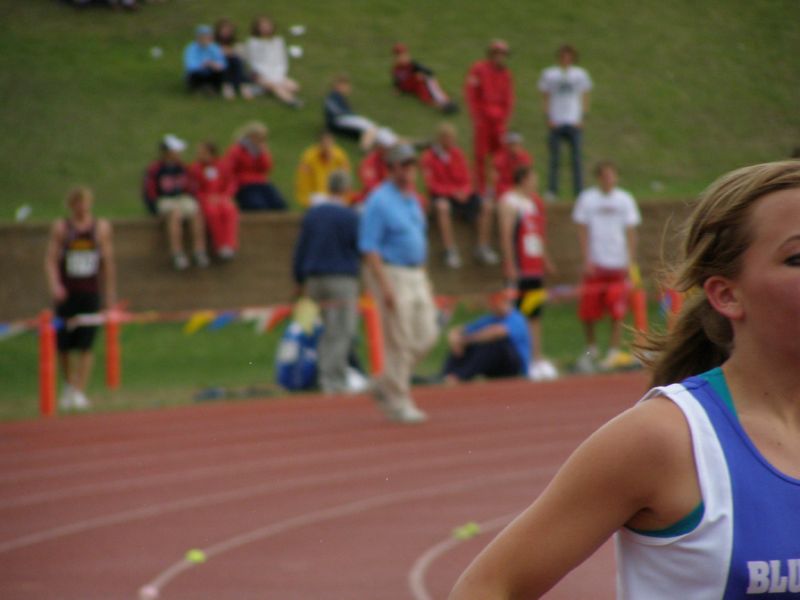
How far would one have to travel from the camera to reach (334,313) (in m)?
13.5

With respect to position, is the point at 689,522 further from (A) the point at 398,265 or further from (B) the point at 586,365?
(B) the point at 586,365

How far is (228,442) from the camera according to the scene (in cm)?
1079

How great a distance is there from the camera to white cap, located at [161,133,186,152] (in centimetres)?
1351

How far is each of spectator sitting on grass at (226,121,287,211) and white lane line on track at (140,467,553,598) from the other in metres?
7.26

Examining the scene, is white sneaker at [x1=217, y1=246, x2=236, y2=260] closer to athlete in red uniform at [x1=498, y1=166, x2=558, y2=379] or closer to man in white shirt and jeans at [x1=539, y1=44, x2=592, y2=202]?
athlete in red uniform at [x1=498, y1=166, x2=558, y2=379]

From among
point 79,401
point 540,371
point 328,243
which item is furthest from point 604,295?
point 79,401

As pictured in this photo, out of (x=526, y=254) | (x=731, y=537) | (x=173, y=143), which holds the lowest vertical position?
(x=526, y=254)

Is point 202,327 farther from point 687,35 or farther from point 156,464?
point 687,35

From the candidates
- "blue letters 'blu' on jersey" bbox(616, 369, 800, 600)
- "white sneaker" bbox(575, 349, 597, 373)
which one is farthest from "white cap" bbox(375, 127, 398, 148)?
"blue letters 'blu' on jersey" bbox(616, 369, 800, 600)

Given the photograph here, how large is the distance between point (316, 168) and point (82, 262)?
13.5 ft

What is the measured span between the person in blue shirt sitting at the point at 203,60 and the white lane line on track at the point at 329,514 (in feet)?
6.89

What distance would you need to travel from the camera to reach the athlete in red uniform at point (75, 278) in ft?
42.9

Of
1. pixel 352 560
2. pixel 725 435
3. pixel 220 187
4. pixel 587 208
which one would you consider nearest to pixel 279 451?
pixel 352 560

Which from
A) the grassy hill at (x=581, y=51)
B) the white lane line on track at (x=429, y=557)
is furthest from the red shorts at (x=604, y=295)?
the grassy hill at (x=581, y=51)
